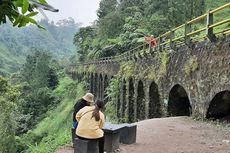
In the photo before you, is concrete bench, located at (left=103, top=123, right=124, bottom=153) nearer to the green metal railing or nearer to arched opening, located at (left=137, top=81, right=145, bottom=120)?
the green metal railing

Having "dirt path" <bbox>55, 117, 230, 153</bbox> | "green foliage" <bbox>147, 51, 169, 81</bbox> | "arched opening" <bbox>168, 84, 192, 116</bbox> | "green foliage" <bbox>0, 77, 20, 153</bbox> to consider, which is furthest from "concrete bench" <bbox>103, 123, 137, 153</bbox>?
"green foliage" <bbox>0, 77, 20, 153</bbox>

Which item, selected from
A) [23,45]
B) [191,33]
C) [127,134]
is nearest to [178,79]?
[191,33]

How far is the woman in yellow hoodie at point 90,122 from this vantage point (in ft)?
20.6

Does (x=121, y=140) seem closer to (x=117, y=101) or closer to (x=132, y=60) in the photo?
(x=132, y=60)

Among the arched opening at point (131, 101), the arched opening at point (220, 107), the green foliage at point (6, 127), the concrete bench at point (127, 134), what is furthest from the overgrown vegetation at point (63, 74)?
the concrete bench at point (127, 134)

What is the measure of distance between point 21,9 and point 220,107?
10575mm

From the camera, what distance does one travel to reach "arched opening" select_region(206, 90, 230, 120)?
10869mm

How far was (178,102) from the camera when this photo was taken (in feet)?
47.3

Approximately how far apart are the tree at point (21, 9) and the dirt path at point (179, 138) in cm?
641

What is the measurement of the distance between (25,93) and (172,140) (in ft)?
133

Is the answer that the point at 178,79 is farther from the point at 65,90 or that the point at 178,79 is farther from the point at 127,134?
the point at 65,90

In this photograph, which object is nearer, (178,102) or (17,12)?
(17,12)

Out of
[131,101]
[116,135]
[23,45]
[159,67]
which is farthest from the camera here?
[23,45]

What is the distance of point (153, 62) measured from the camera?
1639 centimetres
